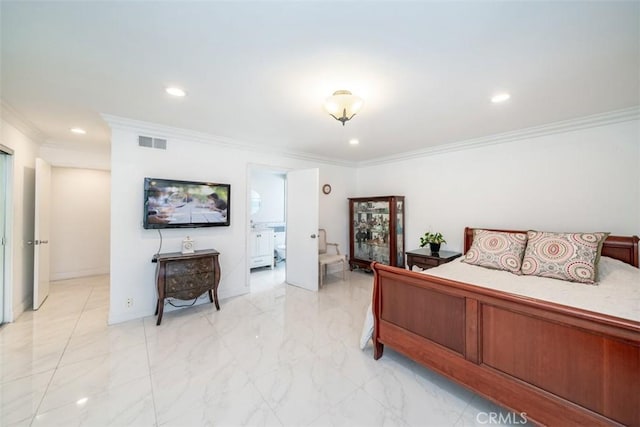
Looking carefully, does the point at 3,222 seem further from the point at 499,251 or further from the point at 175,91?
the point at 499,251

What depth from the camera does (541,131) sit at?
320 cm

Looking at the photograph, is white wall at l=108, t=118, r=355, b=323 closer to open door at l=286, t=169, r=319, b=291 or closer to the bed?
open door at l=286, t=169, r=319, b=291

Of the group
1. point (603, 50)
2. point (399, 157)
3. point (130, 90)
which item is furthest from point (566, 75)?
point (130, 90)

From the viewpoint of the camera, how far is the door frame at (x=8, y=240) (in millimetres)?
2879

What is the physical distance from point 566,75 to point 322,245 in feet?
12.7

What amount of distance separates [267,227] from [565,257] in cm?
513

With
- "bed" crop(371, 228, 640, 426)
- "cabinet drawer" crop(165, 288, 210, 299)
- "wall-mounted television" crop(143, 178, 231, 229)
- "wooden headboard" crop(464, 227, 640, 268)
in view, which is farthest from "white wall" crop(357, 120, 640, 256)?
"cabinet drawer" crop(165, 288, 210, 299)

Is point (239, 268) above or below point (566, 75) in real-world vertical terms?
below

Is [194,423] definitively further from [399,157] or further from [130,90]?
[399,157]

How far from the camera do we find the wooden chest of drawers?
293 cm

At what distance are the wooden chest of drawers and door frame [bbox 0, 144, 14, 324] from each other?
155cm

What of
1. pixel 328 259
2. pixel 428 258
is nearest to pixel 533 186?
pixel 428 258

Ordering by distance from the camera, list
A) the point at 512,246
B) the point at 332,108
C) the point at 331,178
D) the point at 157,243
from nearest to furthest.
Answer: the point at 332,108
the point at 512,246
the point at 157,243
the point at 331,178

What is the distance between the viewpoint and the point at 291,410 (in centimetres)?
171
